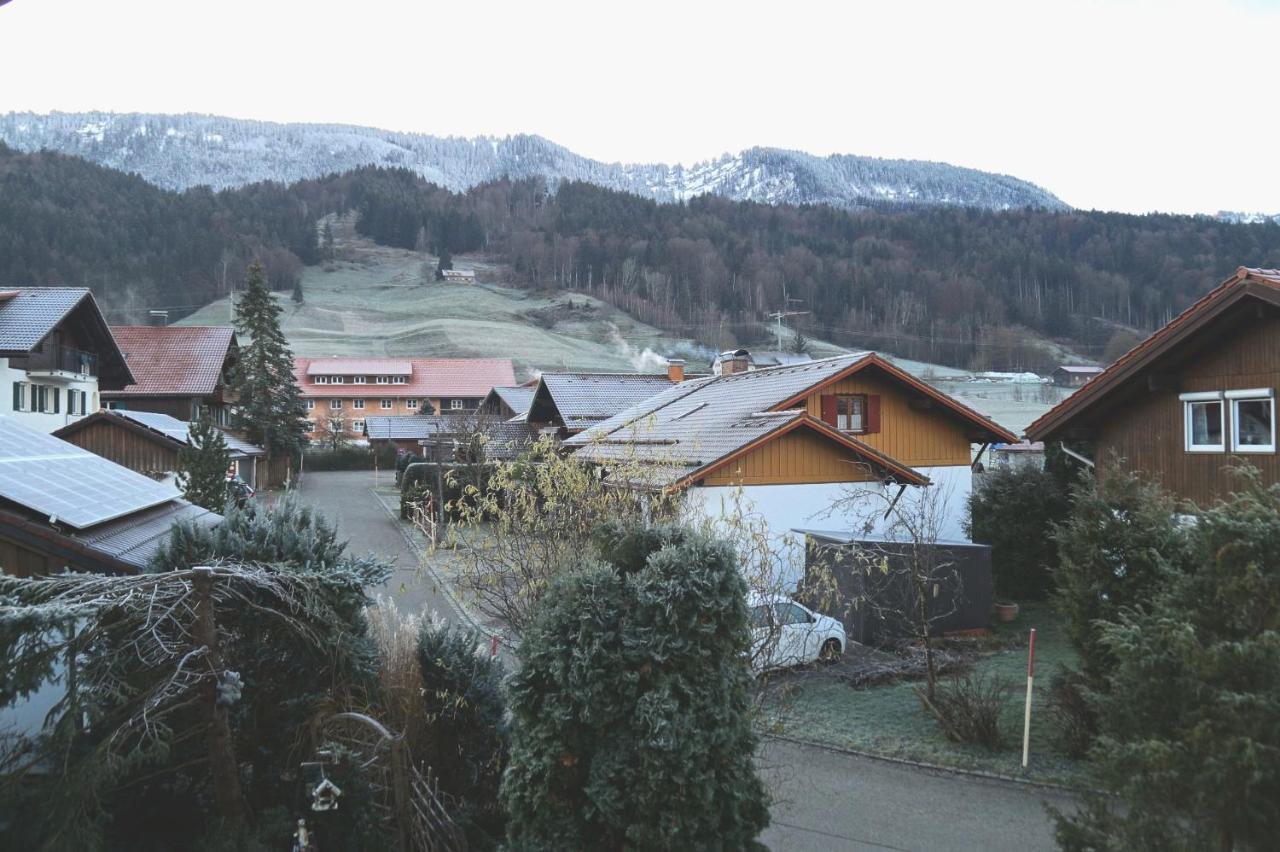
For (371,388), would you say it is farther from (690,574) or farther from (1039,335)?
(690,574)

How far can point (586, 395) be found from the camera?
3950 centimetres

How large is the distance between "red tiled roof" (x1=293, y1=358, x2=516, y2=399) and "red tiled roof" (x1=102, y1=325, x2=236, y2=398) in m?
28.7

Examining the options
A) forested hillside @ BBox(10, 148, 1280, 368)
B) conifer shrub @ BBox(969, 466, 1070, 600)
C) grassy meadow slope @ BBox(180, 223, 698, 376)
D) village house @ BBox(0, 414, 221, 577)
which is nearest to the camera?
village house @ BBox(0, 414, 221, 577)


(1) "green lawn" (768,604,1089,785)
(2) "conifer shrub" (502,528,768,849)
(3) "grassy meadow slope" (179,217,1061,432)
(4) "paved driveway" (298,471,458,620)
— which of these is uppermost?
(3) "grassy meadow slope" (179,217,1061,432)

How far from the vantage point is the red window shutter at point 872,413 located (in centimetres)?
2575

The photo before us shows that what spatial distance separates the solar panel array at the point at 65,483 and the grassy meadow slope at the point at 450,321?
8234cm

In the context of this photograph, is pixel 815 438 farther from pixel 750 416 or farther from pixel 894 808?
pixel 894 808

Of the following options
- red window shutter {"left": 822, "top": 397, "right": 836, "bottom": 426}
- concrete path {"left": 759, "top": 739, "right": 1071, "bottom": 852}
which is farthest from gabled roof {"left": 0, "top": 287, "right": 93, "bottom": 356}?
concrete path {"left": 759, "top": 739, "right": 1071, "bottom": 852}

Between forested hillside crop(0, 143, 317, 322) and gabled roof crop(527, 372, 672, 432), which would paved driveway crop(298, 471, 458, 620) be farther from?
forested hillside crop(0, 143, 317, 322)

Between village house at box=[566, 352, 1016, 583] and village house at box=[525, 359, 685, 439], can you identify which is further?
village house at box=[525, 359, 685, 439]

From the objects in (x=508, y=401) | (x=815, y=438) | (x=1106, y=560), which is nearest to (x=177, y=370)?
(x=508, y=401)

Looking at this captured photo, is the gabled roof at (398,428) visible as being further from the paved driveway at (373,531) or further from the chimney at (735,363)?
the chimney at (735,363)

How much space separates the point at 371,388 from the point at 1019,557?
3058 inches

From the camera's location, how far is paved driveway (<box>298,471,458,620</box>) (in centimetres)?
Result: 1956
